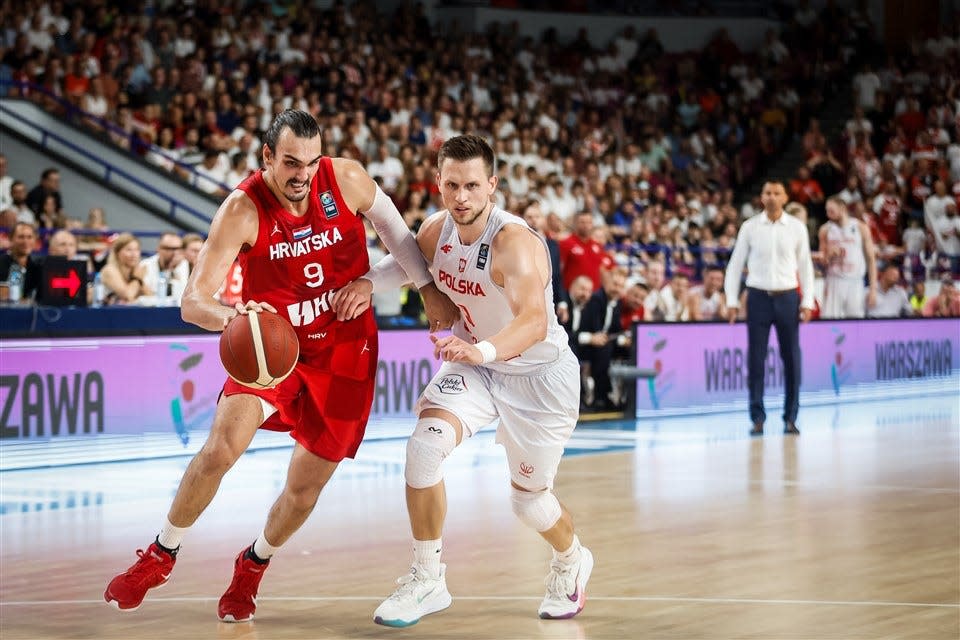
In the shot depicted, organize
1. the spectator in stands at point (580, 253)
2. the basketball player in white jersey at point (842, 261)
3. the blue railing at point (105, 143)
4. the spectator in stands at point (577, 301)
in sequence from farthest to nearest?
the blue railing at point (105, 143) → the basketball player in white jersey at point (842, 261) → the spectator in stands at point (580, 253) → the spectator in stands at point (577, 301)

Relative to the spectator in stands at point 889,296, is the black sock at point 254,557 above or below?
below

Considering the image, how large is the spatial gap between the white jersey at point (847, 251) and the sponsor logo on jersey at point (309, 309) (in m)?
11.1

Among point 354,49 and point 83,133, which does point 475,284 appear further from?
point 354,49

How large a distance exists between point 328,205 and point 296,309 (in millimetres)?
432

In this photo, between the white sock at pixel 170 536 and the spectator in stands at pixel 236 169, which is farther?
the spectator in stands at pixel 236 169

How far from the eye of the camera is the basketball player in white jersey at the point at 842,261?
16.4 meters

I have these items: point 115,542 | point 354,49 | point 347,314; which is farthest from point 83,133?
point 347,314

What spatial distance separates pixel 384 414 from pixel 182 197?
6.56m

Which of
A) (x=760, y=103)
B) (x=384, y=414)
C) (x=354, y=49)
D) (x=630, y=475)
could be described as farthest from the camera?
(x=760, y=103)

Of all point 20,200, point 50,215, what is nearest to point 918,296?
point 50,215

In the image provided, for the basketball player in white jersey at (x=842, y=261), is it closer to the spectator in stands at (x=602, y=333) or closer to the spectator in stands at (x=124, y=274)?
the spectator in stands at (x=602, y=333)

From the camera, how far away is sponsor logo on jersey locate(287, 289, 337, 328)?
6.14 metres

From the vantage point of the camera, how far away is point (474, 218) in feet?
19.9

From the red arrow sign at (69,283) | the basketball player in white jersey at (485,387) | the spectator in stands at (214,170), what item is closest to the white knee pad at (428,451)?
the basketball player in white jersey at (485,387)
